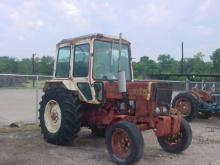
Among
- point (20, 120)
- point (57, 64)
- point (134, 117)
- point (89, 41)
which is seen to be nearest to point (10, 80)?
point (20, 120)

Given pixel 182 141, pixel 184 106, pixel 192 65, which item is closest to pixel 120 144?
pixel 182 141

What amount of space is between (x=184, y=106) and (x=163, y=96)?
6827 mm

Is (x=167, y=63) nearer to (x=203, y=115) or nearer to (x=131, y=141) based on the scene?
(x=203, y=115)

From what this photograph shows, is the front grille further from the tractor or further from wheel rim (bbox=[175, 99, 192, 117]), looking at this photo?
wheel rim (bbox=[175, 99, 192, 117])

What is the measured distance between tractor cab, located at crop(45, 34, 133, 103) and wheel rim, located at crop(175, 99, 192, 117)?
5.42m

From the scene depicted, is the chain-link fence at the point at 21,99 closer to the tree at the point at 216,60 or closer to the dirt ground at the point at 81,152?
the dirt ground at the point at 81,152

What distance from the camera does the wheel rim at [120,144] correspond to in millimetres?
7708

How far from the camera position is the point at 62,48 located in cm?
1012

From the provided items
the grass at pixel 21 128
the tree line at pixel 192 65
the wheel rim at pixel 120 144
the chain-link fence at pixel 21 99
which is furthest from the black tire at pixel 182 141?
the tree line at pixel 192 65

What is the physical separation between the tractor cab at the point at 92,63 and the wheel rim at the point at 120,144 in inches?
49.7

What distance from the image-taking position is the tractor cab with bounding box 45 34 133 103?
9.08 metres

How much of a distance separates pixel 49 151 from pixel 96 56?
2225 mm

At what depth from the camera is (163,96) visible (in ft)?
27.5

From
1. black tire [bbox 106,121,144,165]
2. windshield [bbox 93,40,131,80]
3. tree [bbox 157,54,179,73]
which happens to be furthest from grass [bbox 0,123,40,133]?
tree [bbox 157,54,179,73]
